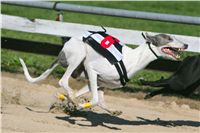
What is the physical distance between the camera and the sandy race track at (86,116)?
7.31 meters

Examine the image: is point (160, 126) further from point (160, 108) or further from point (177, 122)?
point (160, 108)

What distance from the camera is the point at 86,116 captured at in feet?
26.7

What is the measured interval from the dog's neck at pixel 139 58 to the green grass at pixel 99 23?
261cm

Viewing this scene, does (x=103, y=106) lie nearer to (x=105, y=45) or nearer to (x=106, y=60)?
(x=106, y=60)

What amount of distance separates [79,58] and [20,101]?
1550mm

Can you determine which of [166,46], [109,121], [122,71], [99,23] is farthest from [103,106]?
[99,23]

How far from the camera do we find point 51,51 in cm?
1047

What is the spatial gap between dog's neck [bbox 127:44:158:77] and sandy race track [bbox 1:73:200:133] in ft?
2.28

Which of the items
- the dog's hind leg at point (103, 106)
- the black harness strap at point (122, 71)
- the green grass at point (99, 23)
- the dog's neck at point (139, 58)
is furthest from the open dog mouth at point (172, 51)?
the green grass at point (99, 23)

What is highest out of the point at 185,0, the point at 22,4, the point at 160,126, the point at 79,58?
the point at 185,0

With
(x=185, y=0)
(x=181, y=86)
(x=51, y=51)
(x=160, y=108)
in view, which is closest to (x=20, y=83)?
(x=51, y=51)

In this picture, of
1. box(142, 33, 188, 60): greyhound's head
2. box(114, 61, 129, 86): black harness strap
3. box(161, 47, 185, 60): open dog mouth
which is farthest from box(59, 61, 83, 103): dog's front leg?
box(161, 47, 185, 60): open dog mouth

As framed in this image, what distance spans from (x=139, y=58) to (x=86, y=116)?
1.15 m

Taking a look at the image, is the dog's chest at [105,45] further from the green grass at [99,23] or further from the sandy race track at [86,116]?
the green grass at [99,23]
